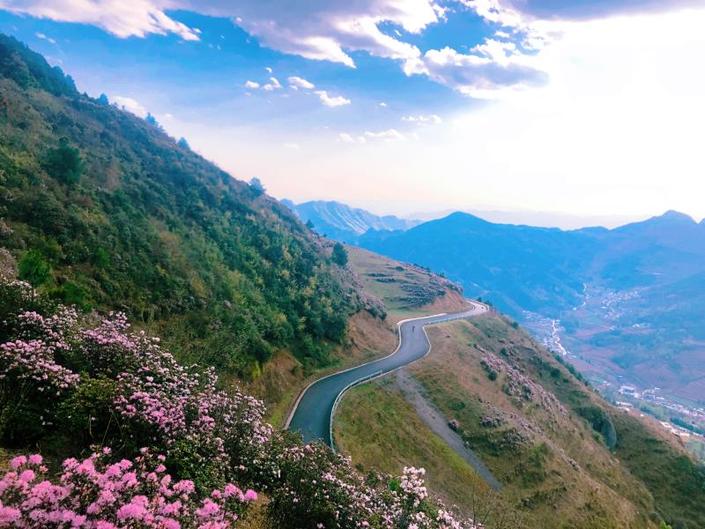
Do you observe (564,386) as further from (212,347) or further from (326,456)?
(326,456)

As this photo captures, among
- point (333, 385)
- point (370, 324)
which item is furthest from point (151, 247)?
point (370, 324)

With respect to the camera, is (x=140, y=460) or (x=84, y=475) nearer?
(x=84, y=475)

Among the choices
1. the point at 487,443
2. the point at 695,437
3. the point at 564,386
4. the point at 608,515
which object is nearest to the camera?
the point at 608,515

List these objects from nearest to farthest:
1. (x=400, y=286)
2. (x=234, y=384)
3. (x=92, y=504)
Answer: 1. (x=92, y=504)
2. (x=234, y=384)
3. (x=400, y=286)

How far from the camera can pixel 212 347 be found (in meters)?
31.7

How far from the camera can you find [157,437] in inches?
438

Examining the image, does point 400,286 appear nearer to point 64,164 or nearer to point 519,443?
point 519,443

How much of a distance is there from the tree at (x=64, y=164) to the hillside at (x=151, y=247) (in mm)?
89

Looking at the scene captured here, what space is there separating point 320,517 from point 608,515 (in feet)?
134

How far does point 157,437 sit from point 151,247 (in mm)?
28562

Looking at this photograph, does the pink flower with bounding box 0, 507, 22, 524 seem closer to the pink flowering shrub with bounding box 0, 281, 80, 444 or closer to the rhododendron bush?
the rhododendron bush

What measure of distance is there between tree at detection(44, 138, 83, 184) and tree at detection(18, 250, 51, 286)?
14963mm

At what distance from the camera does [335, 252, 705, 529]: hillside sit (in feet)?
119

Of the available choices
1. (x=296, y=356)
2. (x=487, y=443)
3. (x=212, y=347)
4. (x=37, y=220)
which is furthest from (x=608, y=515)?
(x=37, y=220)
